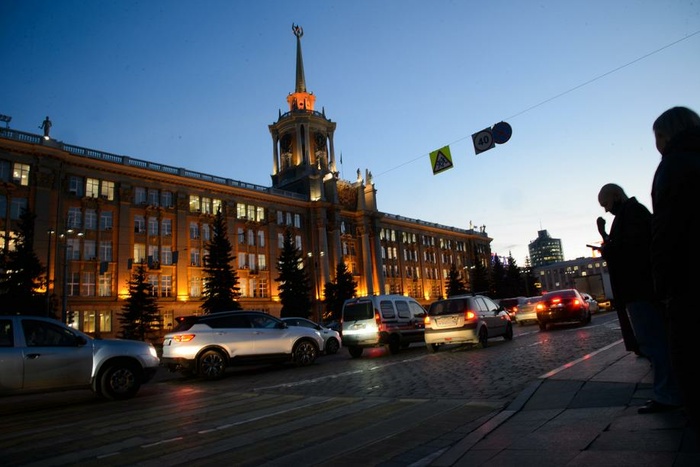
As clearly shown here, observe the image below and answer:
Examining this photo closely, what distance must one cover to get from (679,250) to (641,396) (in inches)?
158

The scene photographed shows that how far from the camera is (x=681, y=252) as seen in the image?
8.27 ft

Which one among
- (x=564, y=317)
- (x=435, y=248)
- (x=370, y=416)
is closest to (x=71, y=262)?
(x=564, y=317)

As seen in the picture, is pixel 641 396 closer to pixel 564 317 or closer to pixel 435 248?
pixel 564 317

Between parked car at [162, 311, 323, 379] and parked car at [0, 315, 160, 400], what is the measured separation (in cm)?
217

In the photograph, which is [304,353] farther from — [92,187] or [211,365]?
[92,187]

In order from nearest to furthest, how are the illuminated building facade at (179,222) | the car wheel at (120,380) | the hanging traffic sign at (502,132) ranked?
the car wheel at (120,380)
the hanging traffic sign at (502,132)
the illuminated building facade at (179,222)

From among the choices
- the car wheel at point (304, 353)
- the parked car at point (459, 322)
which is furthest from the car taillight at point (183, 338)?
the parked car at point (459, 322)

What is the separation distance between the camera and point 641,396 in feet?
18.6

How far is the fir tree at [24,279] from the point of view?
33156 millimetres

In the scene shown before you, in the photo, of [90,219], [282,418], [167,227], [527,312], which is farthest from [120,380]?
[167,227]

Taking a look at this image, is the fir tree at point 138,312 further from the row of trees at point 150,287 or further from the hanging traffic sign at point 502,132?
the hanging traffic sign at point 502,132

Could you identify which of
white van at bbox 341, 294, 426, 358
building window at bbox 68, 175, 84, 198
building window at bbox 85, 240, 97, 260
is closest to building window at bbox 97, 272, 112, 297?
building window at bbox 85, 240, 97, 260

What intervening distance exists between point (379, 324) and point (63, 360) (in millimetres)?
10232

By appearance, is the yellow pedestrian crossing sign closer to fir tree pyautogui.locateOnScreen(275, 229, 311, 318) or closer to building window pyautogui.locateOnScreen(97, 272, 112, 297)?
fir tree pyautogui.locateOnScreen(275, 229, 311, 318)
